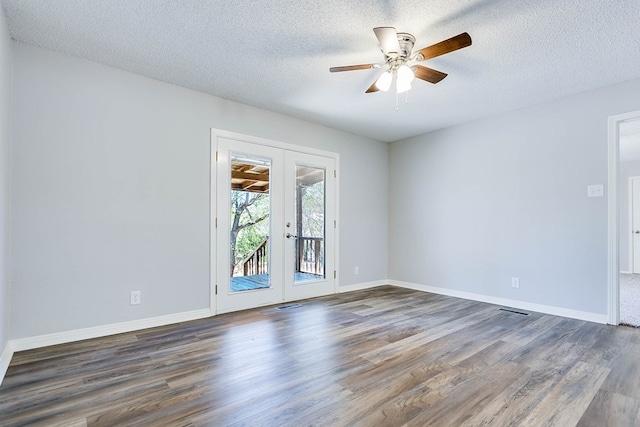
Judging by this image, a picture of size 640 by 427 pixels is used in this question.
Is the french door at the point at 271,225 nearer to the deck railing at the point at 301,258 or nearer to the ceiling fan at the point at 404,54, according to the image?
the deck railing at the point at 301,258

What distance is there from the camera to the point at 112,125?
3.14 meters

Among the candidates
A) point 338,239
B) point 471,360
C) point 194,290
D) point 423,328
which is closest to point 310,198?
point 338,239

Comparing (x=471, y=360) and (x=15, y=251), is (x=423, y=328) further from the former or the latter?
(x=15, y=251)

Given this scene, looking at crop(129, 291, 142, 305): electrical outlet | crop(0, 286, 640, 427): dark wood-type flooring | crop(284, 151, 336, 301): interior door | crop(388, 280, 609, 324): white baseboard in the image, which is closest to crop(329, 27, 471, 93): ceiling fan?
crop(284, 151, 336, 301): interior door

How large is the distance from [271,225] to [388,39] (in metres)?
2.69

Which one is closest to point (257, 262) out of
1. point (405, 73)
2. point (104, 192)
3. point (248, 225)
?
point (248, 225)

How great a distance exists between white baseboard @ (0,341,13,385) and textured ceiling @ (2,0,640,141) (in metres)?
2.44

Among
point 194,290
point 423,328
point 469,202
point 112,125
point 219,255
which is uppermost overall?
point 112,125

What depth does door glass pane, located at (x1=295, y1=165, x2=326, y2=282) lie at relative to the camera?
4.62m

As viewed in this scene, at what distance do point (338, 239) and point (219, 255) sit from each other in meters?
1.90

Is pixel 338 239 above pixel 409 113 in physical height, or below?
below

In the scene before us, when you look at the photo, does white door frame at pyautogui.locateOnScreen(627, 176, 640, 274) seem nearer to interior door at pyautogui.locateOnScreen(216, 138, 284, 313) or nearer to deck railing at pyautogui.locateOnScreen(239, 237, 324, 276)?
deck railing at pyautogui.locateOnScreen(239, 237, 324, 276)

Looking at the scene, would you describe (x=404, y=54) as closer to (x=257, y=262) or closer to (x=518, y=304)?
(x=257, y=262)

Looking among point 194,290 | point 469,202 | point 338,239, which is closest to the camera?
point 194,290
